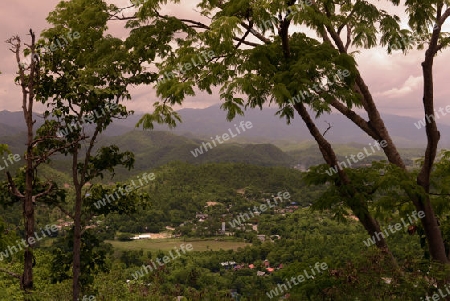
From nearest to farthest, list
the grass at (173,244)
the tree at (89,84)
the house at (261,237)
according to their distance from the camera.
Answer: the tree at (89,84)
the grass at (173,244)
the house at (261,237)

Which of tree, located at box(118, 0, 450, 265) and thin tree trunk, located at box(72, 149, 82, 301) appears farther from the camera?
thin tree trunk, located at box(72, 149, 82, 301)

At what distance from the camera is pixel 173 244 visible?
88.9m

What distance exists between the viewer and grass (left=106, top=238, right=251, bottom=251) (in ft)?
278

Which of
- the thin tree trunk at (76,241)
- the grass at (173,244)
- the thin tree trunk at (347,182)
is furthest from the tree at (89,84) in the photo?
the grass at (173,244)

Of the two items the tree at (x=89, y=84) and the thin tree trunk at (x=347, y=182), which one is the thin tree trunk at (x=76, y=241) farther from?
the thin tree trunk at (x=347, y=182)

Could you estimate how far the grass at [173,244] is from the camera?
84.8m

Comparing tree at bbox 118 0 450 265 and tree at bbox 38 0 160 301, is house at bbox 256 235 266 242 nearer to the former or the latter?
tree at bbox 38 0 160 301

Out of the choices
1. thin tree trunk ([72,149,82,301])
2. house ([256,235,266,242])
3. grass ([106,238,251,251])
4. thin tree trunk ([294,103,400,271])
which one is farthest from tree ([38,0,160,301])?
house ([256,235,266,242])

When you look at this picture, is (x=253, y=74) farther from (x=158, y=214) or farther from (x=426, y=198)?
(x=158, y=214)

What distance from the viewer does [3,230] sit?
5.80 metres

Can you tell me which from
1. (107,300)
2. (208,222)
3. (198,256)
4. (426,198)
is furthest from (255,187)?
(426,198)

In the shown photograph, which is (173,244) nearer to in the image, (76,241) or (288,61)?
(76,241)

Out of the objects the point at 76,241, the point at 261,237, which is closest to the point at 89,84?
the point at 76,241

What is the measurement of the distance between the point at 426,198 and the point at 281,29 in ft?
14.5
